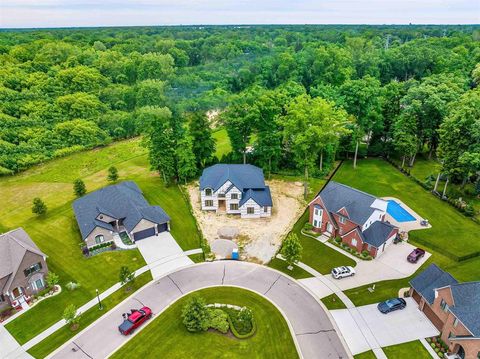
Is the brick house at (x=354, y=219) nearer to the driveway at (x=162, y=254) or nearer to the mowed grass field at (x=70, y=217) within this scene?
the mowed grass field at (x=70, y=217)

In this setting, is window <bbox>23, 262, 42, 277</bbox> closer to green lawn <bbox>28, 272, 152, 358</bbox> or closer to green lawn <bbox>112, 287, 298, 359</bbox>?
green lawn <bbox>28, 272, 152, 358</bbox>

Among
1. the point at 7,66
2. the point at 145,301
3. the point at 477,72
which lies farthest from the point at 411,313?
the point at 7,66

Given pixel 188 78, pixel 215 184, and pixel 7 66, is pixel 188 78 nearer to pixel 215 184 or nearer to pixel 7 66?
pixel 7 66

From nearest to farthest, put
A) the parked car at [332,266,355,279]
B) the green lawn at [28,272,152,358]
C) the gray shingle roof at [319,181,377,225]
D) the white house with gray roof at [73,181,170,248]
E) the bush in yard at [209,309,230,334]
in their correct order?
the green lawn at [28,272,152,358] → the bush in yard at [209,309,230,334] → the parked car at [332,266,355,279] → the gray shingle roof at [319,181,377,225] → the white house with gray roof at [73,181,170,248]

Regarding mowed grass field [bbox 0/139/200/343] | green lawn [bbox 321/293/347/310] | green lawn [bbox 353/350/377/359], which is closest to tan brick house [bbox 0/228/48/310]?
mowed grass field [bbox 0/139/200/343]

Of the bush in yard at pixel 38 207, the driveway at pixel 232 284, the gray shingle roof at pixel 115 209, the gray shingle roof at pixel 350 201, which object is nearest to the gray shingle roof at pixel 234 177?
the gray shingle roof at pixel 115 209

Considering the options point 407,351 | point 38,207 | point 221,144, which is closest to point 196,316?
point 407,351
